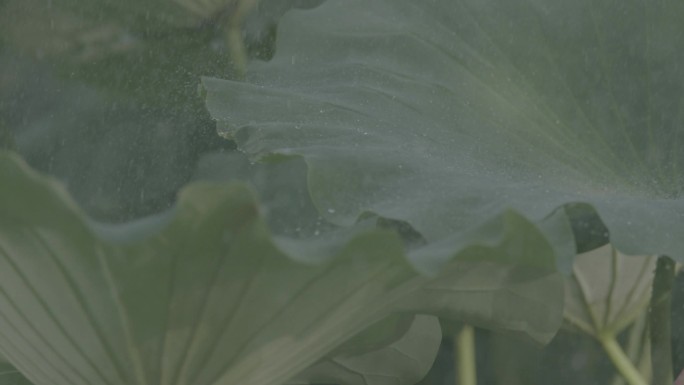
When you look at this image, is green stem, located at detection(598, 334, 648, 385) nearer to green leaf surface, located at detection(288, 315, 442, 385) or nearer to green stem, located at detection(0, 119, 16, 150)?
green leaf surface, located at detection(288, 315, 442, 385)

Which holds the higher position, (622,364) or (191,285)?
(622,364)

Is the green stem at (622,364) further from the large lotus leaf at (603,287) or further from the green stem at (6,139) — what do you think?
the green stem at (6,139)

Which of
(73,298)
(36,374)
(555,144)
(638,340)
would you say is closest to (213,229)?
(73,298)

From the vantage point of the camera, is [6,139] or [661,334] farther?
[6,139]

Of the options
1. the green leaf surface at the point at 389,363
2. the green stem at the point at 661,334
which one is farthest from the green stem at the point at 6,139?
the green stem at the point at 661,334

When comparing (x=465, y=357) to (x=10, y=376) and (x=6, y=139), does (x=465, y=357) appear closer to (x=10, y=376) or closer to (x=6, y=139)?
(x=10, y=376)

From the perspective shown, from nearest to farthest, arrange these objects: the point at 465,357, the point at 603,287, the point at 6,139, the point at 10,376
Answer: the point at 10,376 → the point at 465,357 → the point at 603,287 → the point at 6,139

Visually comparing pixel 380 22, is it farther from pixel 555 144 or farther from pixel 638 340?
pixel 638 340

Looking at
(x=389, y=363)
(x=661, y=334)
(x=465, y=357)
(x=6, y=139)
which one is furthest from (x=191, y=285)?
(x=6, y=139)
